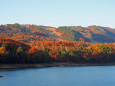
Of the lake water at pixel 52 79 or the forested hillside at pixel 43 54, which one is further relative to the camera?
the forested hillside at pixel 43 54

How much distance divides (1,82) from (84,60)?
94282 mm

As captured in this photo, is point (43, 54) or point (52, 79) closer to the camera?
point (52, 79)

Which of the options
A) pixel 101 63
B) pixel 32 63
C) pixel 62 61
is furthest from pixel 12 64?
pixel 101 63

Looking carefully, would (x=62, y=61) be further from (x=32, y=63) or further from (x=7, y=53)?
(x=7, y=53)

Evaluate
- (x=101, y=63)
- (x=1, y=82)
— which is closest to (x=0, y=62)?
(x=1, y=82)

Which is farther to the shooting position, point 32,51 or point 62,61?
point 62,61

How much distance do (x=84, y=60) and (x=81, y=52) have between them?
8179 mm

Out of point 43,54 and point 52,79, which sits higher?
point 43,54

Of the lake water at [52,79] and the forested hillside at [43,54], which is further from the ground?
the forested hillside at [43,54]

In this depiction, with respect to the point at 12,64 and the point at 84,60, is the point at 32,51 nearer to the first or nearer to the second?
the point at 12,64

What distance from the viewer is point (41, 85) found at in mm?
62656

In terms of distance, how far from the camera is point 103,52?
170 metres

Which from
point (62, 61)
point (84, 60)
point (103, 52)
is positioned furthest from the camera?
point (103, 52)

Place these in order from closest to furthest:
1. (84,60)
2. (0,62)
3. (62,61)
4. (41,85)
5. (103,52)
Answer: (41,85) → (0,62) → (62,61) → (84,60) → (103,52)
